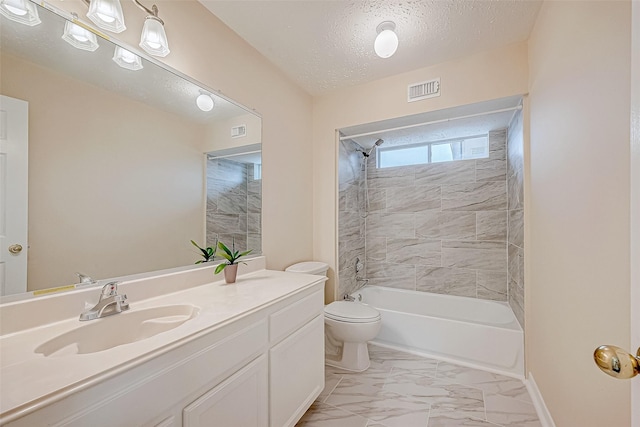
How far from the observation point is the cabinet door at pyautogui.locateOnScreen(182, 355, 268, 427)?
2.77 ft

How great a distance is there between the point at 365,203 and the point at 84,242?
9.26 feet

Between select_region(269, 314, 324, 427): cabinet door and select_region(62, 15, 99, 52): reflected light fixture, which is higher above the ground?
select_region(62, 15, 99, 52): reflected light fixture

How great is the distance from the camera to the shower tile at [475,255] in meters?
2.69

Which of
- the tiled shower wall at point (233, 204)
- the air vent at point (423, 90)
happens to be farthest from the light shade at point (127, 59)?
the air vent at point (423, 90)

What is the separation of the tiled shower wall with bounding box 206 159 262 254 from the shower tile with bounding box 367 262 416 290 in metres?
1.85

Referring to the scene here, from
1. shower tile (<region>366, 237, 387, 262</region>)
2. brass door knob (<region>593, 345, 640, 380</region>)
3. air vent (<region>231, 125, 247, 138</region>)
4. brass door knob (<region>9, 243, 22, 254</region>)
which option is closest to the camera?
brass door knob (<region>593, 345, 640, 380</region>)

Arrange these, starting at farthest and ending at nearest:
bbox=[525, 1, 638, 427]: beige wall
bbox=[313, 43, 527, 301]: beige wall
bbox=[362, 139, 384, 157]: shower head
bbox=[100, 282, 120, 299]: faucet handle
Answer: bbox=[362, 139, 384, 157]: shower head → bbox=[313, 43, 527, 301]: beige wall → bbox=[100, 282, 120, 299]: faucet handle → bbox=[525, 1, 638, 427]: beige wall

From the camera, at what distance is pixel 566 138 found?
1.14 metres

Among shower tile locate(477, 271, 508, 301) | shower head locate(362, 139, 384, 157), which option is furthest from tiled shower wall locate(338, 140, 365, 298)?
shower tile locate(477, 271, 508, 301)

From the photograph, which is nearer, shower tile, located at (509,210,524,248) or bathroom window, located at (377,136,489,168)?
shower tile, located at (509,210,524,248)

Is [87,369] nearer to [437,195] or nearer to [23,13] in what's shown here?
[23,13]

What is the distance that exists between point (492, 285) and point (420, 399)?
5.27 feet

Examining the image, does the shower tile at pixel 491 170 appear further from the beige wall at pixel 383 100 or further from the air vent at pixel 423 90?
the air vent at pixel 423 90

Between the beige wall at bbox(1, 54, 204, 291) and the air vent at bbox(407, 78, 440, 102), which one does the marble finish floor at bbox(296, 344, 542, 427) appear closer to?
the beige wall at bbox(1, 54, 204, 291)
